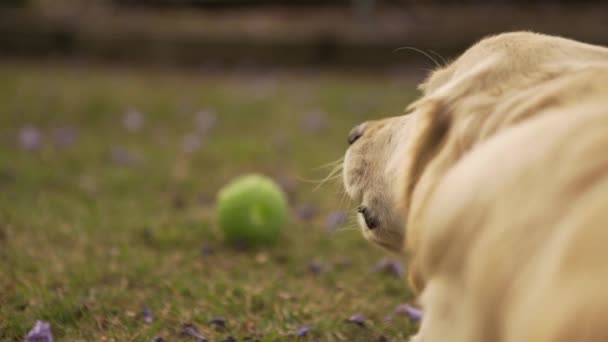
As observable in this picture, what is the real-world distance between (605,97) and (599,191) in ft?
1.12

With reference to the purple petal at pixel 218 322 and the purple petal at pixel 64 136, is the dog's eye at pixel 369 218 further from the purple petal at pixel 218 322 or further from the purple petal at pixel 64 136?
the purple petal at pixel 64 136

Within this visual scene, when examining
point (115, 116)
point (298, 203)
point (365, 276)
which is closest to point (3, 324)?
point (365, 276)

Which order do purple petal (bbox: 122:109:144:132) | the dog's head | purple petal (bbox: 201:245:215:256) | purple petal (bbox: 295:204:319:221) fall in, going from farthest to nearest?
purple petal (bbox: 122:109:144:132) < purple petal (bbox: 295:204:319:221) < purple petal (bbox: 201:245:215:256) < the dog's head

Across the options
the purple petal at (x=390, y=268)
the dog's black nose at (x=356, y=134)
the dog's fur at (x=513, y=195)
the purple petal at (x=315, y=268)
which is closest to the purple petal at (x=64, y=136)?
the purple petal at (x=315, y=268)

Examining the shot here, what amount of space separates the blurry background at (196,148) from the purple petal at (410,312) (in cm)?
3

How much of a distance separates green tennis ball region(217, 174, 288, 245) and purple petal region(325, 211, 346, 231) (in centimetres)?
42

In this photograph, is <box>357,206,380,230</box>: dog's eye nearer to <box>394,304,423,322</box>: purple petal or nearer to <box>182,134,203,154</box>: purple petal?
<box>394,304,423,322</box>: purple petal

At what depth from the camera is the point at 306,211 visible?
4250 mm

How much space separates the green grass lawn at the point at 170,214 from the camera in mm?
2658

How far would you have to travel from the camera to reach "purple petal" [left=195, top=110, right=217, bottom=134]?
622 centimetres

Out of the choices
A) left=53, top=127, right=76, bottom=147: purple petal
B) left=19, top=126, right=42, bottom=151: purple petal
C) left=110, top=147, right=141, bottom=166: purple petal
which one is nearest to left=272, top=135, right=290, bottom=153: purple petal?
left=110, top=147, right=141, bottom=166: purple petal

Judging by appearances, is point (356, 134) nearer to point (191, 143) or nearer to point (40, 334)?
point (40, 334)

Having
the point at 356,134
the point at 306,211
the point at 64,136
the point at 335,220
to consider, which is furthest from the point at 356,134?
the point at 64,136

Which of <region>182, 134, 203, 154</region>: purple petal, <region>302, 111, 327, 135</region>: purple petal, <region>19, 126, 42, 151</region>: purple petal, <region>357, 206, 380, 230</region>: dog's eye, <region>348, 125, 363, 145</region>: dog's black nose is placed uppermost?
<region>348, 125, 363, 145</region>: dog's black nose
